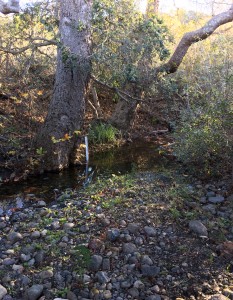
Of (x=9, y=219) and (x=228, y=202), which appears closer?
(x=9, y=219)

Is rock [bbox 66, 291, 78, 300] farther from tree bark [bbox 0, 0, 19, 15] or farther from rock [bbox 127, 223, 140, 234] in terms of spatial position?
tree bark [bbox 0, 0, 19, 15]

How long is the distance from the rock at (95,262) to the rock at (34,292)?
0.54m

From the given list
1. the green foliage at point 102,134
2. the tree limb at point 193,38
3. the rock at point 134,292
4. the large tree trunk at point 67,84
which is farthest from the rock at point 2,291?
the tree limb at point 193,38

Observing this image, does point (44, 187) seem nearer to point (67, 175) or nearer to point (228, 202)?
point (67, 175)

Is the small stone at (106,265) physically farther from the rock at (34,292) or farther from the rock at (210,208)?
the rock at (210,208)

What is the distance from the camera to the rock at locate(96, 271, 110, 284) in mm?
3492

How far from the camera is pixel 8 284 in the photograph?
3455 mm

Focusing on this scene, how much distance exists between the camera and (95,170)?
7.48 metres

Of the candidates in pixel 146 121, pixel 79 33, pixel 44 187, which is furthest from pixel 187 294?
pixel 146 121

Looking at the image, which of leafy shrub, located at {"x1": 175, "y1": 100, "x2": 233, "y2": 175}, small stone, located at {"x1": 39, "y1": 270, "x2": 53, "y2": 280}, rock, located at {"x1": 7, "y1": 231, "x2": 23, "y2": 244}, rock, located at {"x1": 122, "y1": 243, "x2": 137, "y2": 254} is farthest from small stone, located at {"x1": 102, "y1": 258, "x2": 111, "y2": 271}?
leafy shrub, located at {"x1": 175, "y1": 100, "x2": 233, "y2": 175}

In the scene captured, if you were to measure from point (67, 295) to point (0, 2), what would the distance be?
26.4 feet

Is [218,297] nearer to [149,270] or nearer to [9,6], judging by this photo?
[149,270]

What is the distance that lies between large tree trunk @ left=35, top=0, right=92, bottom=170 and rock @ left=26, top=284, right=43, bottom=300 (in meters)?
3.89

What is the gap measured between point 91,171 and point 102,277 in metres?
3.99
